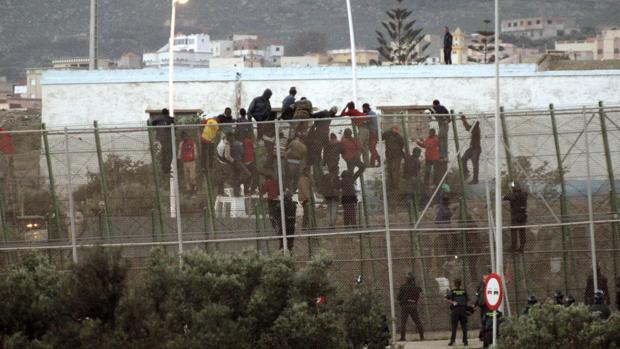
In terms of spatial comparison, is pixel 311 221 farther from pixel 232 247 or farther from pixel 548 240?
pixel 548 240

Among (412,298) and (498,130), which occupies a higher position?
(498,130)

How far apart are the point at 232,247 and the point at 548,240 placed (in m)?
4.76

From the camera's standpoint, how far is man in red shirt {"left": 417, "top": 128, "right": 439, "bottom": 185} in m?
22.0

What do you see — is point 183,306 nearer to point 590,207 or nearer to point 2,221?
point 2,221

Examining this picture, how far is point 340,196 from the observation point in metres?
21.9

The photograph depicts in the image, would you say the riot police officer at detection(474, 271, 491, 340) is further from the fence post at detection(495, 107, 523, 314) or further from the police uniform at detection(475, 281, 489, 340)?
the fence post at detection(495, 107, 523, 314)

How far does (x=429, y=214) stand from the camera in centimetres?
2219

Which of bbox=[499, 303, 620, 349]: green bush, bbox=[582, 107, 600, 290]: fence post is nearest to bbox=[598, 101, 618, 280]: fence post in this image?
bbox=[582, 107, 600, 290]: fence post

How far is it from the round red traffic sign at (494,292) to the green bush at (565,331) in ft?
3.69

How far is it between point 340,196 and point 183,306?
4.88 m

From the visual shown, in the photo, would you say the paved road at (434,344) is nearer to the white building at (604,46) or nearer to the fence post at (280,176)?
the fence post at (280,176)

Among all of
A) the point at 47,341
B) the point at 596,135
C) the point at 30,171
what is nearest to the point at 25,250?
the point at 30,171

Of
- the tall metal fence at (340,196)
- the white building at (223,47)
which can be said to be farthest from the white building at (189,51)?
the tall metal fence at (340,196)

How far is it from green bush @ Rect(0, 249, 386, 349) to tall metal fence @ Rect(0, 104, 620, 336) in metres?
3.12
